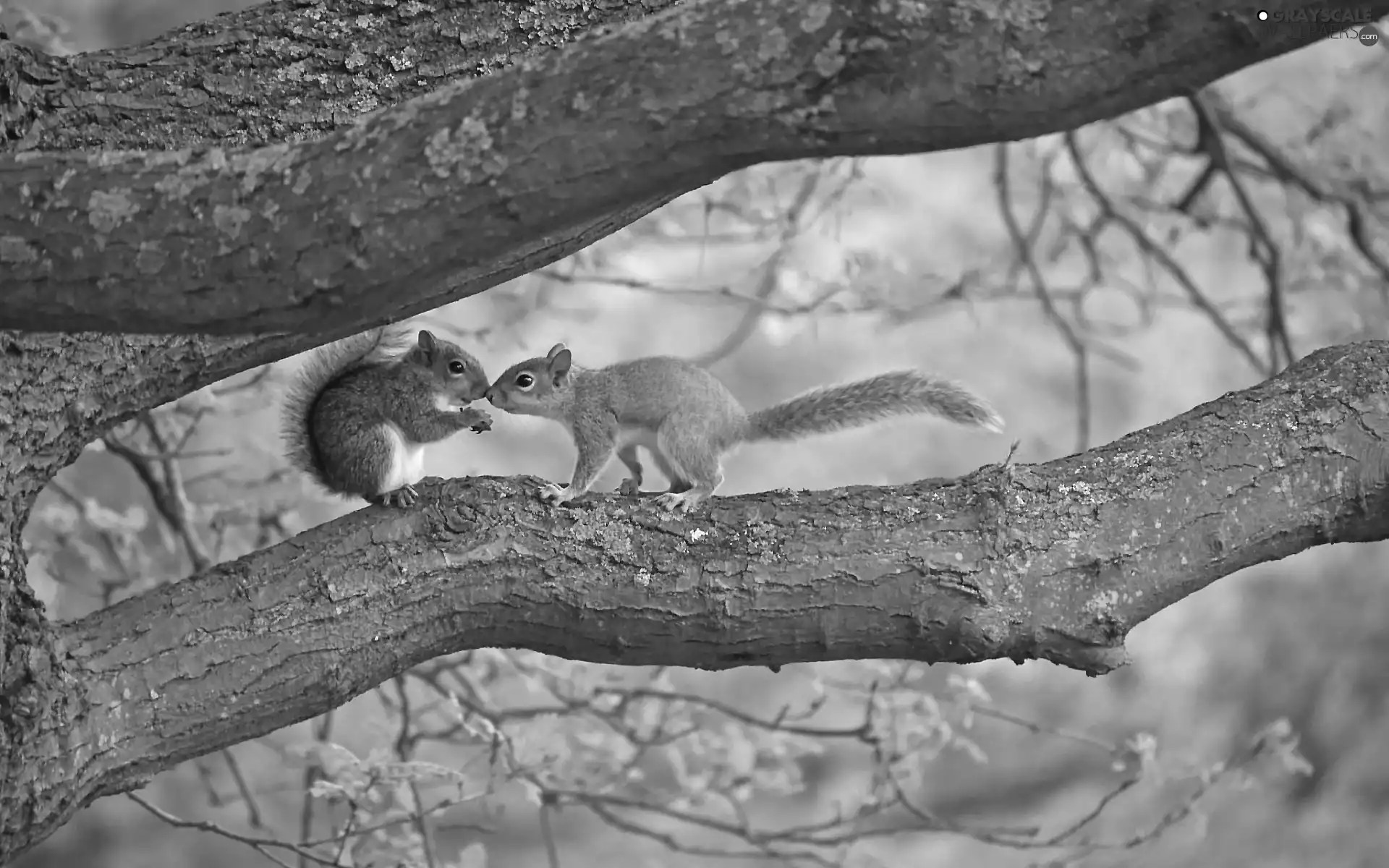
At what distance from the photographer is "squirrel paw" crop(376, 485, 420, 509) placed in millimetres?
1863

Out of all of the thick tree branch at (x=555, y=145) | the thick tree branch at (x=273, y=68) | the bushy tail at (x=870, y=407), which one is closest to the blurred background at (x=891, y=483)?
the bushy tail at (x=870, y=407)

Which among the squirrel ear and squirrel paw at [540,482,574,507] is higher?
the squirrel ear

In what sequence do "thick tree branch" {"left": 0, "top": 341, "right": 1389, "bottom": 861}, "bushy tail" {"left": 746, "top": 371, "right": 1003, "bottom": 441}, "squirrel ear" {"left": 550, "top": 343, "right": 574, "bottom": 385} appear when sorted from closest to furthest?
"thick tree branch" {"left": 0, "top": 341, "right": 1389, "bottom": 861}
"bushy tail" {"left": 746, "top": 371, "right": 1003, "bottom": 441}
"squirrel ear" {"left": 550, "top": 343, "right": 574, "bottom": 385}

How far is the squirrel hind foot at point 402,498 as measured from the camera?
1.86 meters

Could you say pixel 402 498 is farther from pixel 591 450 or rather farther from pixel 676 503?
pixel 591 450

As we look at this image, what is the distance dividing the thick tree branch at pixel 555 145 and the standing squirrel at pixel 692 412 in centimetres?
108

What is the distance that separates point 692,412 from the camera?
2607mm

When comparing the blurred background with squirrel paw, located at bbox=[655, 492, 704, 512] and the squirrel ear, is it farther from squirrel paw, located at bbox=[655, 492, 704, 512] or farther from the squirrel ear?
squirrel paw, located at bbox=[655, 492, 704, 512]

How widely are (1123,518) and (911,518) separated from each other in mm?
257

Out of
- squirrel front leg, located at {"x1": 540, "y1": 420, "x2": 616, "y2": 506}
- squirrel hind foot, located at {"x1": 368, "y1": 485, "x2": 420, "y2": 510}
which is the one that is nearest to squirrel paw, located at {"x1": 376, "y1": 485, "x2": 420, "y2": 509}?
squirrel hind foot, located at {"x1": 368, "y1": 485, "x2": 420, "y2": 510}

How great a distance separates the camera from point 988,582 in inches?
68.6

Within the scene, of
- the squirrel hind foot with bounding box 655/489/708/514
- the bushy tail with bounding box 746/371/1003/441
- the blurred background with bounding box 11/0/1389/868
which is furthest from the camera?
the blurred background with bounding box 11/0/1389/868

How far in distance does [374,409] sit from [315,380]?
129mm

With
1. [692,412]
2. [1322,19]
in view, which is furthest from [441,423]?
[1322,19]
